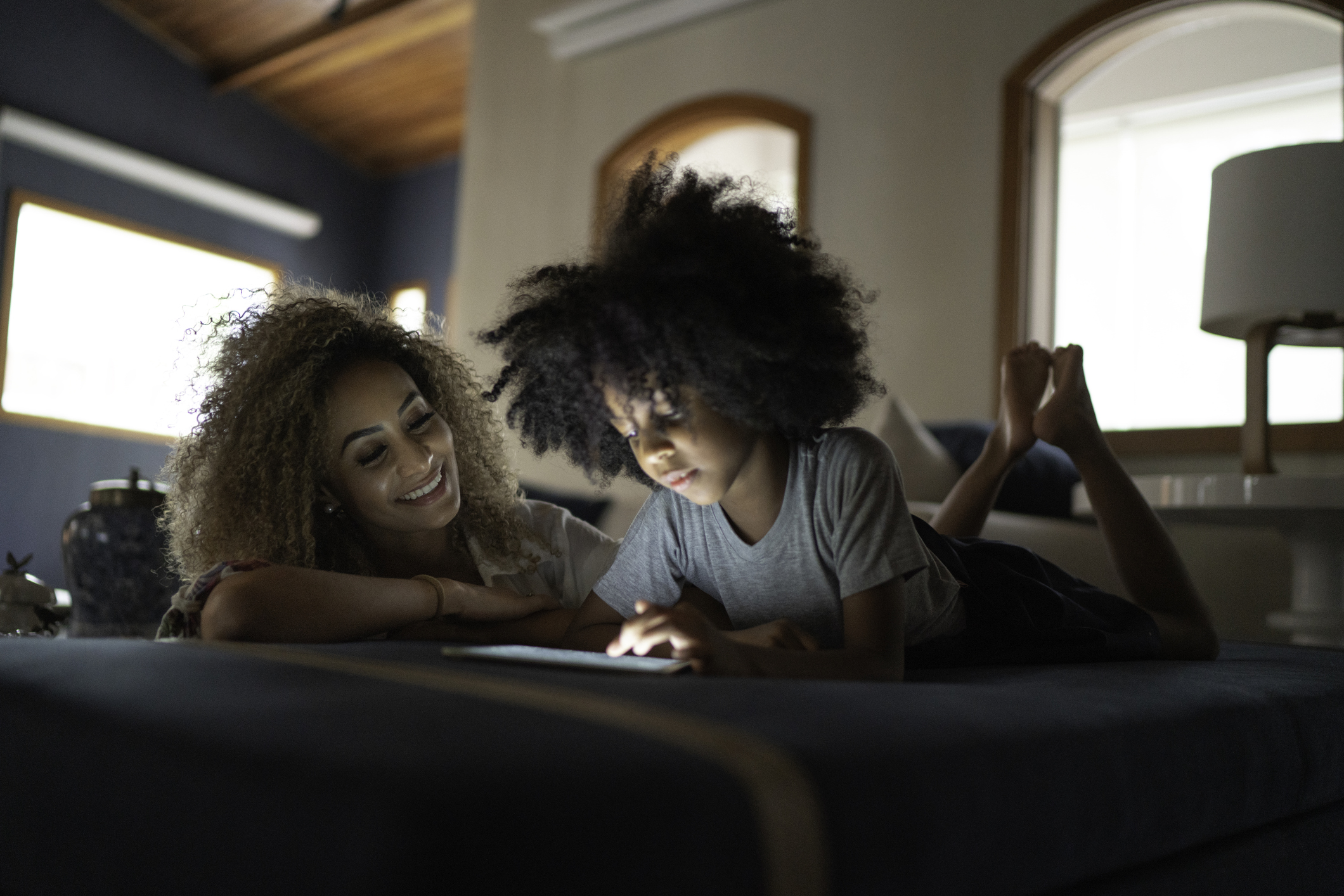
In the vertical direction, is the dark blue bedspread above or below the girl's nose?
below

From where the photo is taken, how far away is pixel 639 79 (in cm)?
471

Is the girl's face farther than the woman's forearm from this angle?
No

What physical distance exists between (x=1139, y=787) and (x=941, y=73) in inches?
133

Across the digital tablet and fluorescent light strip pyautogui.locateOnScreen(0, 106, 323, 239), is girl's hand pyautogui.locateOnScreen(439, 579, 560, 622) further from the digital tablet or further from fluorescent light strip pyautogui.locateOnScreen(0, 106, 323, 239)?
fluorescent light strip pyautogui.locateOnScreen(0, 106, 323, 239)

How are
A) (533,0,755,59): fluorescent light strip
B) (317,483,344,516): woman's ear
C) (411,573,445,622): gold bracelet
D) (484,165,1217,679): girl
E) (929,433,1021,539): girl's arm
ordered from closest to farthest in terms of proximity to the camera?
1. (484,165,1217,679): girl
2. (411,573,445,622): gold bracelet
3. (317,483,344,516): woman's ear
4. (929,433,1021,539): girl's arm
5. (533,0,755,59): fluorescent light strip

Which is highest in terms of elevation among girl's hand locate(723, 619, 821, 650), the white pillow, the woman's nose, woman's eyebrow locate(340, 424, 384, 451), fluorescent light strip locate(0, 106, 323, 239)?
fluorescent light strip locate(0, 106, 323, 239)

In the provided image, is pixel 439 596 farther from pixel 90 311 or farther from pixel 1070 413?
pixel 90 311

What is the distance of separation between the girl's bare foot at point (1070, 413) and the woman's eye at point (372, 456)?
1037mm

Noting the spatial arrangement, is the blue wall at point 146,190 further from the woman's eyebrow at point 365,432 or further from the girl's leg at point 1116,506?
the girl's leg at point 1116,506

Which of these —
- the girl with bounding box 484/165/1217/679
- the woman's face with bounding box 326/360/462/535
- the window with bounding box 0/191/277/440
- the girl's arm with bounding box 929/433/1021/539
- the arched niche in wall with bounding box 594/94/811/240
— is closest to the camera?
the girl with bounding box 484/165/1217/679

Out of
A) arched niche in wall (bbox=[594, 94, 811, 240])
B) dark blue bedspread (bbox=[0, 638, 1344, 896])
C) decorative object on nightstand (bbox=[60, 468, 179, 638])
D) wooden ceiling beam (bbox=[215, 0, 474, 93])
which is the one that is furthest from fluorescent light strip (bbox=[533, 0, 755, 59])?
dark blue bedspread (bbox=[0, 638, 1344, 896])

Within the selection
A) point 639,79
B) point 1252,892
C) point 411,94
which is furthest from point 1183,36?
point 1252,892

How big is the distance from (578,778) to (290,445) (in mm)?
1174

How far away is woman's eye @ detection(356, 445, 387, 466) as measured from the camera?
1.55m
